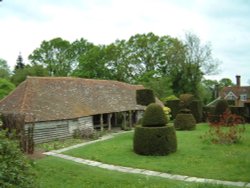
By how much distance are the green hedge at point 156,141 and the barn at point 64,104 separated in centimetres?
860

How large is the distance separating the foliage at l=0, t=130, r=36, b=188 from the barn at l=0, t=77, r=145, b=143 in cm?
1516

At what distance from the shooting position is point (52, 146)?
2175 centimetres

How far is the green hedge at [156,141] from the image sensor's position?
57.7 ft

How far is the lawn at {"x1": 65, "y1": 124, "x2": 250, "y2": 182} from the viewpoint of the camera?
13570 millimetres

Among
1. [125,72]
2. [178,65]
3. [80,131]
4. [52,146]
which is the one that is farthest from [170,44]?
[52,146]

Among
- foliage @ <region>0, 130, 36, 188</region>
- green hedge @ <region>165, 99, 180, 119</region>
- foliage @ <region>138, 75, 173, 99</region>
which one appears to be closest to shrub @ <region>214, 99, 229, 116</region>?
green hedge @ <region>165, 99, 180, 119</region>

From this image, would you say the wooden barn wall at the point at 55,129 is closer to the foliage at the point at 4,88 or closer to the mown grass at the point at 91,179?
the mown grass at the point at 91,179

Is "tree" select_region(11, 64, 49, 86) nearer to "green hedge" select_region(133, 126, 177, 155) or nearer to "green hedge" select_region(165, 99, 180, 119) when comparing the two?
"green hedge" select_region(165, 99, 180, 119)

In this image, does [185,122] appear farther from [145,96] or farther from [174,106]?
[174,106]

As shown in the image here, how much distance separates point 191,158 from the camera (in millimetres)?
16328

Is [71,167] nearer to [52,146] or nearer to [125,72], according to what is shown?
[52,146]

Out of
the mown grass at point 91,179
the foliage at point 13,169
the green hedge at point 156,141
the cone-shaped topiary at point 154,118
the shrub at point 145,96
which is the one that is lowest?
the mown grass at point 91,179

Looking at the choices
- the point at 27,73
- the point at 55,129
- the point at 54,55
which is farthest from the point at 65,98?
the point at 54,55

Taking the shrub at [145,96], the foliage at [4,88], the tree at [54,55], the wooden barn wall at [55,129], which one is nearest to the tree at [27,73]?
the foliage at [4,88]
